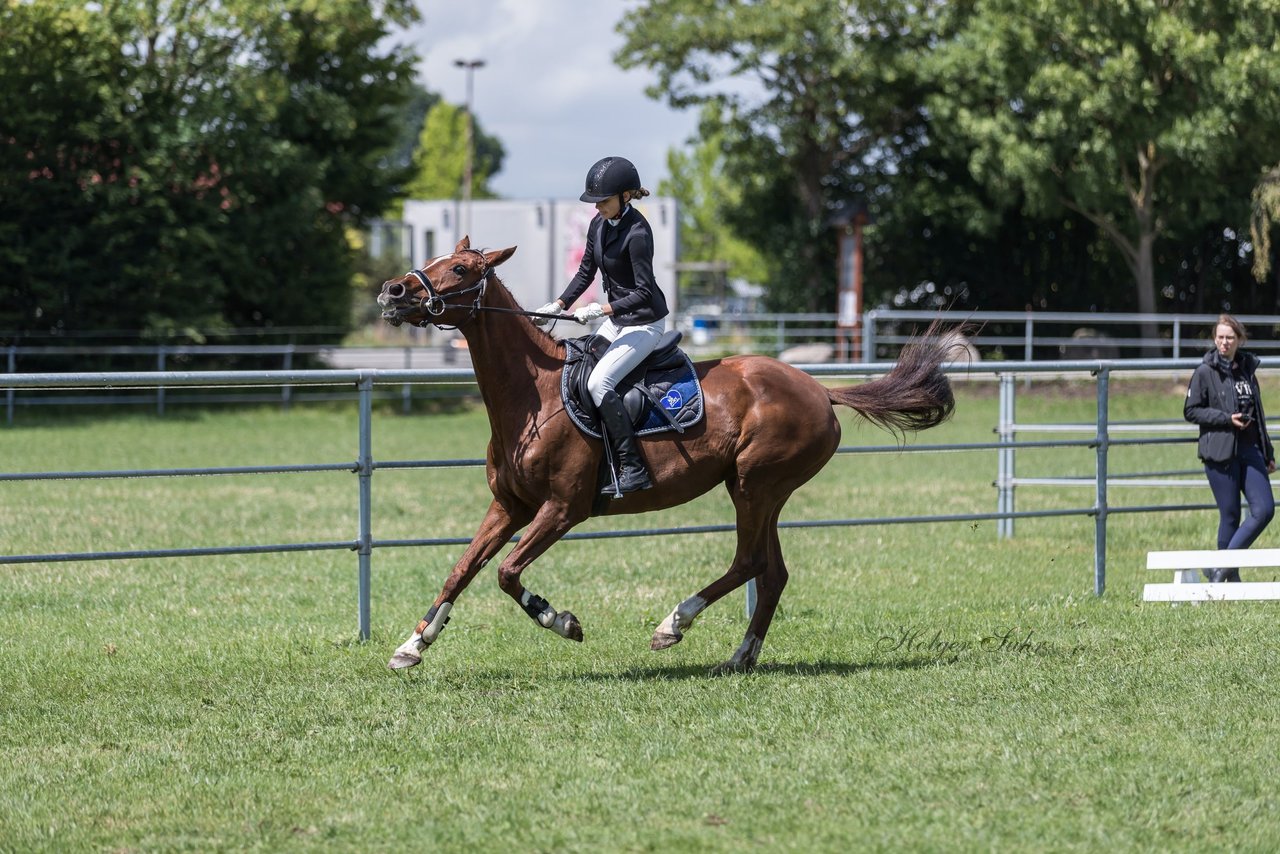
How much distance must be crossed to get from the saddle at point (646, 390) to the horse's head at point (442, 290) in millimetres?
590

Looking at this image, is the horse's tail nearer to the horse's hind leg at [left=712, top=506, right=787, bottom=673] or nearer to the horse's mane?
the horse's hind leg at [left=712, top=506, right=787, bottom=673]

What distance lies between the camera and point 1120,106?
29328 millimetres

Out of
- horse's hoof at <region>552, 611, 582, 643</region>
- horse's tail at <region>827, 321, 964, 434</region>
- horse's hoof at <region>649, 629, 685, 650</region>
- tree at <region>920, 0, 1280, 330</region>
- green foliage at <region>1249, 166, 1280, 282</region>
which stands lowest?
horse's hoof at <region>649, 629, 685, 650</region>

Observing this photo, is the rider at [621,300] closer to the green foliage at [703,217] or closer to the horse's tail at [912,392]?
the horse's tail at [912,392]

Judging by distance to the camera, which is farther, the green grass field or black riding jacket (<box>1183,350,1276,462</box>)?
black riding jacket (<box>1183,350,1276,462</box>)

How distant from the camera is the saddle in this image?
7293 millimetres

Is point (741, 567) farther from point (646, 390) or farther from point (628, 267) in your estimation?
point (628, 267)

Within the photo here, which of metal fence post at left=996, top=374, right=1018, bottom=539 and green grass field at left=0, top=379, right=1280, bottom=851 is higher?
metal fence post at left=996, top=374, right=1018, bottom=539

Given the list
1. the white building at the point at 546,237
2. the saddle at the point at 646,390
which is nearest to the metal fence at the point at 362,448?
the saddle at the point at 646,390

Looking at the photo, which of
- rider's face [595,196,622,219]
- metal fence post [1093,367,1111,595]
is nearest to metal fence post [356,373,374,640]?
rider's face [595,196,622,219]

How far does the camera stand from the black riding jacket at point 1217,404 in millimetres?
9797

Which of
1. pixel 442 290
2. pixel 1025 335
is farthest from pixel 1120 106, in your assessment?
pixel 442 290

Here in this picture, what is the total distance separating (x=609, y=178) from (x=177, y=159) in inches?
935

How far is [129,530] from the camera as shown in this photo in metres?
12.9
